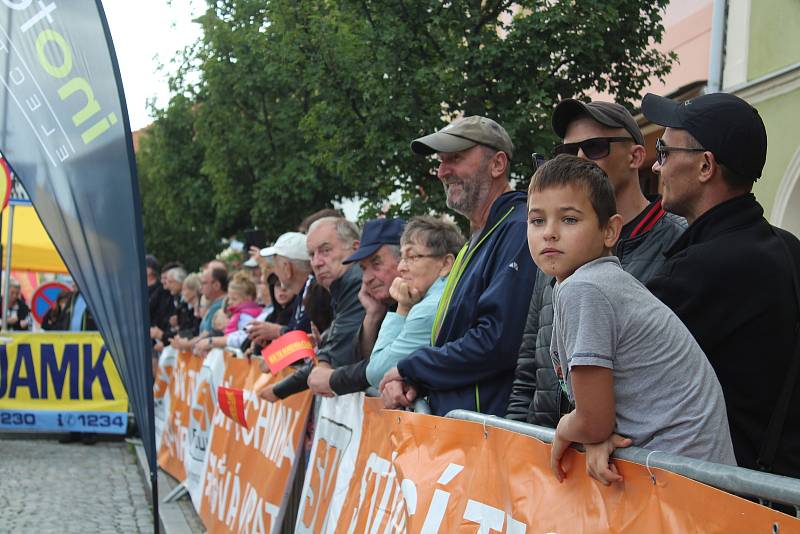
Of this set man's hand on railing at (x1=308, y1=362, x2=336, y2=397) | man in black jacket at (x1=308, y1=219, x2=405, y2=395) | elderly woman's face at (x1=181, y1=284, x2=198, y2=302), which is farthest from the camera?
elderly woman's face at (x1=181, y1=284, x2=198, y2=302)

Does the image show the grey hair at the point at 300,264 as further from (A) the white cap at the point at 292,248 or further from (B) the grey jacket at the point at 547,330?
(B) the grey jacket at the point at 547,330

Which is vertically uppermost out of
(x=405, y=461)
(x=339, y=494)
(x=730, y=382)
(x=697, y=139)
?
(x=697, y=139)

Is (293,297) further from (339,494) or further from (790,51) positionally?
(790,51)

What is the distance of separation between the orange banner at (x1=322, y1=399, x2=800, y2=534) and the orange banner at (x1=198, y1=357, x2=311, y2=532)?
5.13 ft

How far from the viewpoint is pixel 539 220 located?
299 cm

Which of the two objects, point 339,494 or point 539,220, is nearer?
point 539,220

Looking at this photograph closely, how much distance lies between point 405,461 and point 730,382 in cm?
147

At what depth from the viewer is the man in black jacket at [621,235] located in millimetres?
3682

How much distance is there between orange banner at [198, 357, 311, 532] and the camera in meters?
6.38

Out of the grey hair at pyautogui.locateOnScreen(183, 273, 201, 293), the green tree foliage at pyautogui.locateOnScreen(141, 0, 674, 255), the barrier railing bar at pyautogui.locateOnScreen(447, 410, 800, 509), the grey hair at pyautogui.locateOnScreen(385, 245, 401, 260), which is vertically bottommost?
the grey hair at pyautogui.locateOnScreen(183, 273, 201, 293)

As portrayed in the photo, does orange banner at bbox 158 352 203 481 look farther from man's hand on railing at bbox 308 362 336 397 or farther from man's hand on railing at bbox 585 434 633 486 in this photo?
man's hand on railing at bbox 585 434 633 486

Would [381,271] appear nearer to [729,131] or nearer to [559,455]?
[729,131]

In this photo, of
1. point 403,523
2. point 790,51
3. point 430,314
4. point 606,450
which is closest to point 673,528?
point 606,450

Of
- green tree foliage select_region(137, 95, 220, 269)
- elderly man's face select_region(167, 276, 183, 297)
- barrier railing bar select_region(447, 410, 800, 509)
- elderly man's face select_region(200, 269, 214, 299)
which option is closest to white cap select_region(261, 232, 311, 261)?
elderly man's face select_region(200, 269, 214, 299)
